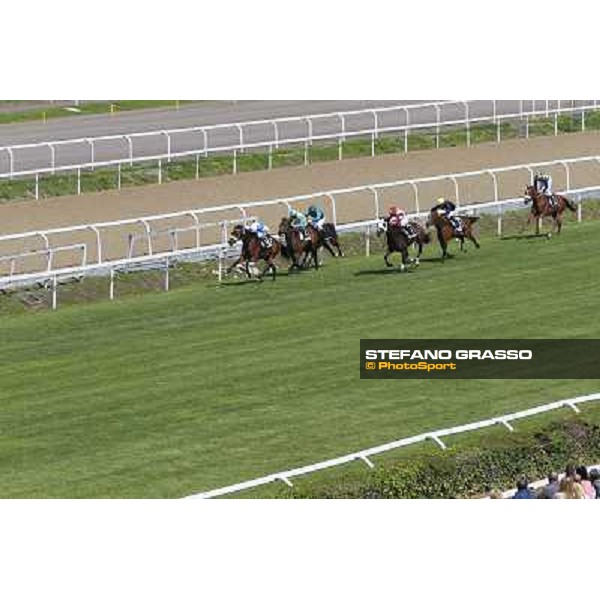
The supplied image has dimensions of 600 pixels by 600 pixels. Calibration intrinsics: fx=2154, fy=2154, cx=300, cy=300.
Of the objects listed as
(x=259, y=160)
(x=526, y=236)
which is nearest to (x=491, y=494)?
(x=526, y=236)

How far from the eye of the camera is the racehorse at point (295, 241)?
29.6 m

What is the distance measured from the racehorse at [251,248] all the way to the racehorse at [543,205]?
4671 millimetres

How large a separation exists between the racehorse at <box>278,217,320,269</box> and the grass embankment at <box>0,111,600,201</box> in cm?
610

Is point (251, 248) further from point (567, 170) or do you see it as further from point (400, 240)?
point (567, 170)

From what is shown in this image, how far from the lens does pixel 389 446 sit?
18.7 metres

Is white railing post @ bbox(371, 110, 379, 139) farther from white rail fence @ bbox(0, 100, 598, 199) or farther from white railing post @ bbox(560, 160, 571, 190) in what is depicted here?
white railing post @ bbox(560, 160, 571, 190)

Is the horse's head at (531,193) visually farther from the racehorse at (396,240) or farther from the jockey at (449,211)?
the racehorse at (396,240)

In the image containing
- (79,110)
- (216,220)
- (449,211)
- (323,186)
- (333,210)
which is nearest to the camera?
(449,211)

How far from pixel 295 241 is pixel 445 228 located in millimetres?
2390

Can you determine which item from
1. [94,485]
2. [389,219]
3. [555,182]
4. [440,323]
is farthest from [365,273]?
[94,485]

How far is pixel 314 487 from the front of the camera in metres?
17.8

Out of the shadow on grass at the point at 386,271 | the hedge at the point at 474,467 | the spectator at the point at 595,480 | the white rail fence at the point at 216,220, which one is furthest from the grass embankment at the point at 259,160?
the spectator at the point at 595,480

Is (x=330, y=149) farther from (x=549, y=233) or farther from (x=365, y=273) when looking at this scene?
(x=365, y=273)

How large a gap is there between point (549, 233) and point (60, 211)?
24.6 ft
